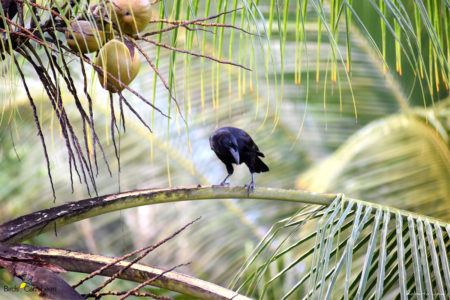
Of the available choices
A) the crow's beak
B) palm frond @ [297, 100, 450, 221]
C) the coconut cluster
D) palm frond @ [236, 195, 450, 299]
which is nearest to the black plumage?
the coconut cluster

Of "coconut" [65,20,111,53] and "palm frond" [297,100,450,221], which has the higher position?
"coconut" [65,20,111,53]

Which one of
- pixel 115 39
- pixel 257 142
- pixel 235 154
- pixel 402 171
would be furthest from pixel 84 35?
pixel 257 142

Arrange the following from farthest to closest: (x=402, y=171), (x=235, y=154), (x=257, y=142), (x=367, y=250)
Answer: (x=257, y=142), (x=402, y=171), (x=235, y=154), (x=367, y=250)

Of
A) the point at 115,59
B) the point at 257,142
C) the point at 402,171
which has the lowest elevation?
the point at 402,171

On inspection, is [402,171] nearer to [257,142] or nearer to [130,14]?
[257,142]

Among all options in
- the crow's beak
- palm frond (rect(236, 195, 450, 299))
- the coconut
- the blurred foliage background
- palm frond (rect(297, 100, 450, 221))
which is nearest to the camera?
the coconut

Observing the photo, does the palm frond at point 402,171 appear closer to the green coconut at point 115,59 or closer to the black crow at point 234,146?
the black crow at point 234,146

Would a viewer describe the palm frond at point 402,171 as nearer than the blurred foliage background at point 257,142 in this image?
Yes

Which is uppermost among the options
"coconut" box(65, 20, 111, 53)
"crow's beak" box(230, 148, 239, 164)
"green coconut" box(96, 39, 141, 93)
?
"coconut" box(65, 20, 111, 53)

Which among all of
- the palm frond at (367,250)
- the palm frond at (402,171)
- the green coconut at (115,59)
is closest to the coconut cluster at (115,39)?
the green coconut at (115,59)

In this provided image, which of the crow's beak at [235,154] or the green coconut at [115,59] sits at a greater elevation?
the green coconut at [115,59]

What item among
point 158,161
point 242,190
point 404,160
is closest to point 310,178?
point 404,160

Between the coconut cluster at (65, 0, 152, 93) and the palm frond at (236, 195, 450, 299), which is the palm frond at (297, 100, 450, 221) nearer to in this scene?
the palm frond at (236, 195, 450, 299)

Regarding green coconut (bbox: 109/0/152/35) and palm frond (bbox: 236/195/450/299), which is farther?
palm frond (bbox: 236/195/450/299)
